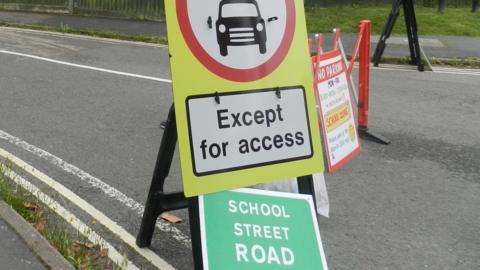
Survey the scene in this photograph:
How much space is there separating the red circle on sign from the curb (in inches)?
64.6

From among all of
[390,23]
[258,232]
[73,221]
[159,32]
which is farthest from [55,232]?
[159,32]

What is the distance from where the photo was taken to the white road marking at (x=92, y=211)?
356cm

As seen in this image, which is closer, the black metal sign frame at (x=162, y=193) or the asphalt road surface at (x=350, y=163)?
the black metal sign frame at (x=162, y=193)

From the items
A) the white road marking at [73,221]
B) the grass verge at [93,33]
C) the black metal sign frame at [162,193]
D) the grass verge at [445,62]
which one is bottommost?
the white road marking at [73,221]

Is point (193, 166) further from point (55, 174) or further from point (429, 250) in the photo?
point (55, 174)

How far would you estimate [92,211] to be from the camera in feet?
14.0

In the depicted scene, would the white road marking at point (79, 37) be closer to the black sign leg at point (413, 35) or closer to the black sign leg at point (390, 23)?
the black sign leg at point (390, 23)

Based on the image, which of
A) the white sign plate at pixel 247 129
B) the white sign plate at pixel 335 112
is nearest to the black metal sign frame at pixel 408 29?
the white sign plate at pixel 335 112

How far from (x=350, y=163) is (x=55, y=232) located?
3.00 m

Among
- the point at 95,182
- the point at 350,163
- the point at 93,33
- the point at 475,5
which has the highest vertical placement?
the point at 475,5

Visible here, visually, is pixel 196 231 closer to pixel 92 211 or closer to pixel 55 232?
pixel 55 232

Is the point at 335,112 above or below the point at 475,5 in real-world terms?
below

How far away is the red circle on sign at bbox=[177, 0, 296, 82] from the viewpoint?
2.29m

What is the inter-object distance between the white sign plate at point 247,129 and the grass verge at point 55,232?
1371mm
